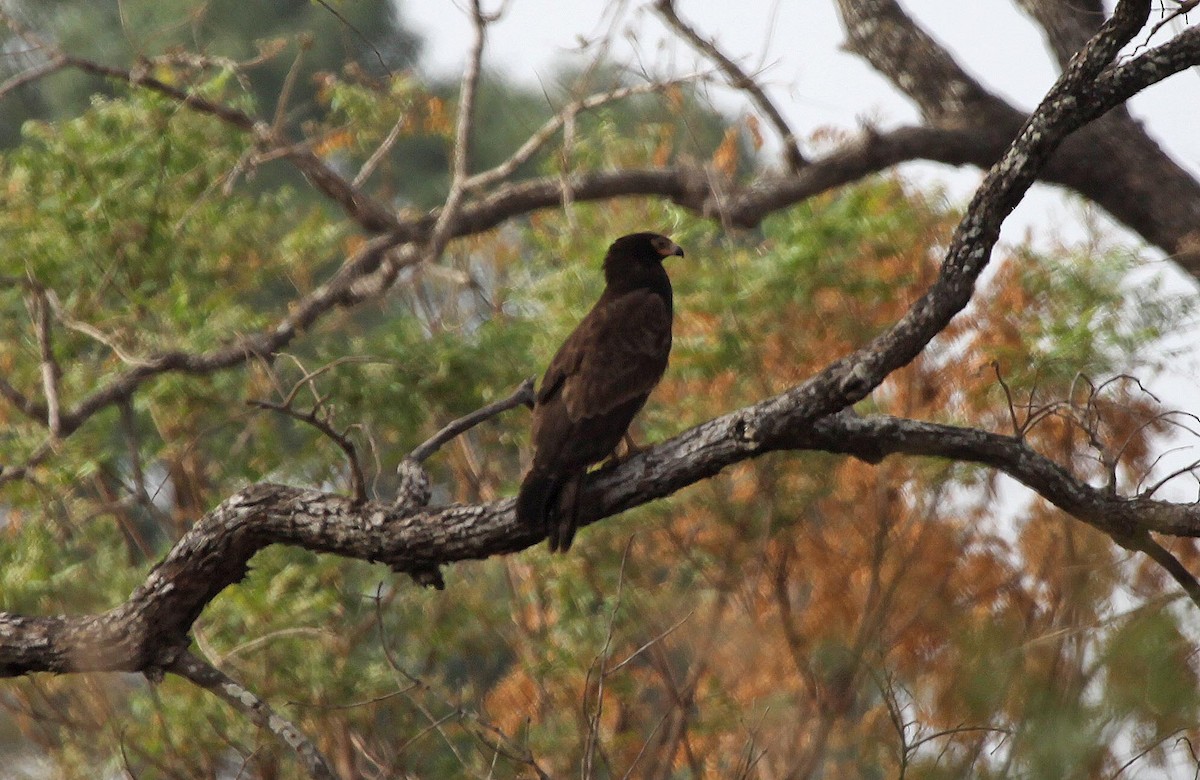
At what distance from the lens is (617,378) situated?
522 cm

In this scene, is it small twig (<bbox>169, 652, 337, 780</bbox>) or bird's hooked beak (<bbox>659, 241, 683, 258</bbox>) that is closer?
small twig (<bbox>169, 652, 337, 780</bbox>)

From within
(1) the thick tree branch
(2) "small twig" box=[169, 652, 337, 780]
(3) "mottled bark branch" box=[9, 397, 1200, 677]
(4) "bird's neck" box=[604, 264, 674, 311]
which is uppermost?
(1) the thick tree branch

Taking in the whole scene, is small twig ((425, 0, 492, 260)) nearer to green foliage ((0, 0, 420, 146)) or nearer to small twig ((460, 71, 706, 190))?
small twig ((460, 71, 706, 190))

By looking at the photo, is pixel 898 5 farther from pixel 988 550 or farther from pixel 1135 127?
pixel 988 550

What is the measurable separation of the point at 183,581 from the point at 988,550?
5.30 m

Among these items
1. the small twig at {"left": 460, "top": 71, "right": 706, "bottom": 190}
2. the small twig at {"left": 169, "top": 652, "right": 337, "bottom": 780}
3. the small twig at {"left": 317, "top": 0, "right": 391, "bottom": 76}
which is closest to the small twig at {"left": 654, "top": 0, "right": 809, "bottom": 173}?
the small twig at {"left": 460, "top": 71, "right": 706, "bottom": 190}

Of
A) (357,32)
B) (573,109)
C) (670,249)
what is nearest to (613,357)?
(670,249)

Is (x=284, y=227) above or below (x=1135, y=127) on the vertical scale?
above

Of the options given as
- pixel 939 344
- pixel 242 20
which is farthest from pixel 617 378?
pixel 242 20

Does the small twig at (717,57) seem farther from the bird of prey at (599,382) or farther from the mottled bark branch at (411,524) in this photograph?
the mottled bark branch at (411,524)

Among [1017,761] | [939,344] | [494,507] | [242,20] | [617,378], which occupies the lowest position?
[1017,761]

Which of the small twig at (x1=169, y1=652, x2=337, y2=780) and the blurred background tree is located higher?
the blurred background tree

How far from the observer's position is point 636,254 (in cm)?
614

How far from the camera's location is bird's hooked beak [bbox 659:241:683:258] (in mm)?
5930
